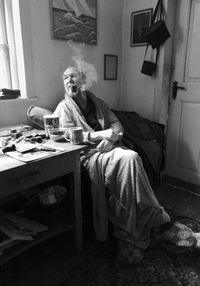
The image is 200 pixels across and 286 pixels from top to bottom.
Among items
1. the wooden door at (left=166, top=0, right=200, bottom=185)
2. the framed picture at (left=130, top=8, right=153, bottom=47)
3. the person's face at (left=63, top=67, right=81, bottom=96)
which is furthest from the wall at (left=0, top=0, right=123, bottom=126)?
the wooden door at (left=166, top=0, right=200, bottom=185)

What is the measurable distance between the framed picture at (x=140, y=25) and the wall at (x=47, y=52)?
0.16 metres

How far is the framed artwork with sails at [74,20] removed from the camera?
1864 mm

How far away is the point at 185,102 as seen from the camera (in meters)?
2.25

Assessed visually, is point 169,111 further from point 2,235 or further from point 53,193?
point 2,235

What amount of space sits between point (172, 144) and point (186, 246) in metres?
1.17

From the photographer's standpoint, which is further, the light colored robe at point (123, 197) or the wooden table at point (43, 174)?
the light colored robe at point (123, 197)

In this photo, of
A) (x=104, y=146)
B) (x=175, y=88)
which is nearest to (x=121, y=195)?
(x=104, y=146)

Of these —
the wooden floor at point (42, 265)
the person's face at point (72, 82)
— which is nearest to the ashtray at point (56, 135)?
the person's face at point (72, 82)

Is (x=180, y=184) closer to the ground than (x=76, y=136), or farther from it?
closer to the ground

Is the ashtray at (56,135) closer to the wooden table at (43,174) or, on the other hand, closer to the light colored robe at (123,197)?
the wooden table at (43,174)

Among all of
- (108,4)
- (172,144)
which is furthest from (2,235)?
(108,4)

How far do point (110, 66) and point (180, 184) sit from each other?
1.38 metres

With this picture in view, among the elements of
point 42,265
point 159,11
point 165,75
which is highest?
point 159,11

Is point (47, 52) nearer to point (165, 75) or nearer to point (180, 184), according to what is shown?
point (165, 75)
